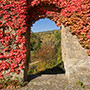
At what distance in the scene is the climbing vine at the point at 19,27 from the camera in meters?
3.25

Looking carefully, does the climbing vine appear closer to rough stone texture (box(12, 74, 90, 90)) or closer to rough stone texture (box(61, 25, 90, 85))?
rough stone texture (box(61, 25, 90, 85))

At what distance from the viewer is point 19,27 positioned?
3.36 meters

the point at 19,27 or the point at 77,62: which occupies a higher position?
the point at 19,27

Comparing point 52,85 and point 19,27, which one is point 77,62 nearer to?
point 52,85

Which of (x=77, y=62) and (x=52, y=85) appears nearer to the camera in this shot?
(x=52, y=85)

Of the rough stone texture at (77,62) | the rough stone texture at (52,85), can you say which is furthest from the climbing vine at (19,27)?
the rough stone texture at (52,85)

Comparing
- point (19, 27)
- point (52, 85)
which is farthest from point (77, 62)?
point (19, 27)

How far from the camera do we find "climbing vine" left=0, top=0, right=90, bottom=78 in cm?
325

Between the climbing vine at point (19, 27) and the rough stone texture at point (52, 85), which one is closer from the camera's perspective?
the rough stone texture at point (52, 85)

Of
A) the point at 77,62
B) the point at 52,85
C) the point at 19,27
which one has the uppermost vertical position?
the point at 19,27

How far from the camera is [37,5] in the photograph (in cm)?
387

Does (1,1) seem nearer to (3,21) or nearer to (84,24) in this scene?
(3,21)

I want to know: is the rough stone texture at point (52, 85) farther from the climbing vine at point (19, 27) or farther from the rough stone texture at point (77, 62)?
the climbing vine at point (19, 27)

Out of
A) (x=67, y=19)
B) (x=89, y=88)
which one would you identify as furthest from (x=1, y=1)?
(x=89, y=88)
